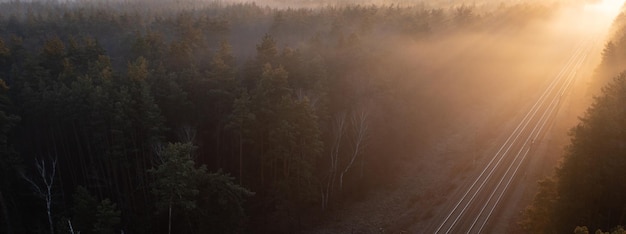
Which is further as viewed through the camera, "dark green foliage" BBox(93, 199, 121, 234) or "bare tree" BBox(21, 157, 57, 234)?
"dark green foliage" BBox(93, 199, 121, 234)

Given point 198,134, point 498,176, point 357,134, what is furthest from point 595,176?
point 198,134

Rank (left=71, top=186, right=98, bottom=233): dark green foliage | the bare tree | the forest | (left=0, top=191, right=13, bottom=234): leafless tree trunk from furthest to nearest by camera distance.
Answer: (left=0, top=191, right=13, bottom=234): leafless tree trunk, (left=71, top=186, right=98, bottom=233): dark green foliage, the bare tree, the forest

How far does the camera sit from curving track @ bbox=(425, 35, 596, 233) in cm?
3262

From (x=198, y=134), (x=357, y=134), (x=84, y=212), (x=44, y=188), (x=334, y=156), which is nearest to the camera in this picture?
(x=84, y=212)

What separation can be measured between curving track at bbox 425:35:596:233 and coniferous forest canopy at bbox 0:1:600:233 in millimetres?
8905

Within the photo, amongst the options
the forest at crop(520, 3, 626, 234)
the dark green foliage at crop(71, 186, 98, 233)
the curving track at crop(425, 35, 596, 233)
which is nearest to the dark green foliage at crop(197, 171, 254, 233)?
the dark green foliage at crop(71, 186, 98, 233)

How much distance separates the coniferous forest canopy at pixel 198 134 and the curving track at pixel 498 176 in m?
8.91

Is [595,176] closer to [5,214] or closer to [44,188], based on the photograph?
[5,214]

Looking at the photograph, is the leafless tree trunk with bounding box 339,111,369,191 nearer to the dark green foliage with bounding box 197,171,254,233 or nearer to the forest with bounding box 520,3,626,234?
the dark green foliage with bounding box 197,171,254,233

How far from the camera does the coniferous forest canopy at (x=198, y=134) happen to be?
2805 cm

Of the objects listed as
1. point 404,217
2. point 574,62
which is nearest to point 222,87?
point 404,217

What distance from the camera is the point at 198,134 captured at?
3806 centimetres

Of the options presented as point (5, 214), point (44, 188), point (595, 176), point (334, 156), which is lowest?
point (44, 188)

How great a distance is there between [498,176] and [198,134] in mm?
27028
